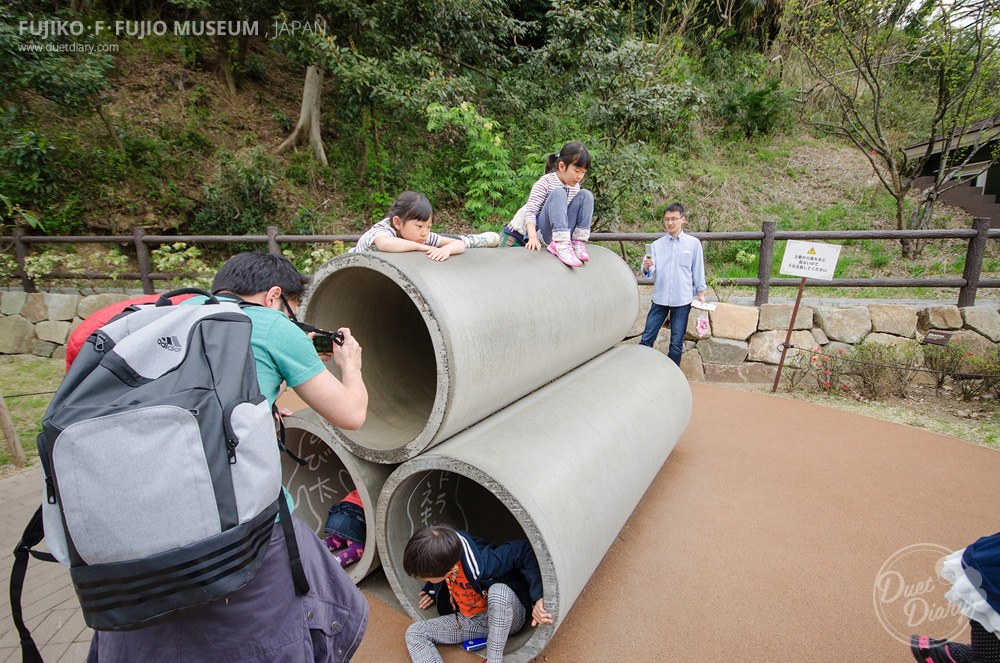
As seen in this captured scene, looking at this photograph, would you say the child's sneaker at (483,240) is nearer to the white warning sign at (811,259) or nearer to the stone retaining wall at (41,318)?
the white warning sign at (811,259)

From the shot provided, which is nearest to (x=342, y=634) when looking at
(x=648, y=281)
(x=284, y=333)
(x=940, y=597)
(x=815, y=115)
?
(x=284, y=333)

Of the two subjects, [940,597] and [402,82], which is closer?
[940,597]

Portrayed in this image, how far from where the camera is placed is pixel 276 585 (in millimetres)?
1323

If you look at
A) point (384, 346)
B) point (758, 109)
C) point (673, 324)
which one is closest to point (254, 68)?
point (673, 324)

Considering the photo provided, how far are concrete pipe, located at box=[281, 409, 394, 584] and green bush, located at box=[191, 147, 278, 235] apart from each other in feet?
29.3

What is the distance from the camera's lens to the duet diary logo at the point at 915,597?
7.46 ft

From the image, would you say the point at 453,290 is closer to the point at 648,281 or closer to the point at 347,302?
the point at 347,302

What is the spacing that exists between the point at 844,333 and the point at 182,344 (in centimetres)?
657

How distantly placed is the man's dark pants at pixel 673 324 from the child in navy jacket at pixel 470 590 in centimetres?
341

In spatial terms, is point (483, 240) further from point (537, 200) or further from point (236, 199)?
point (236, 199)

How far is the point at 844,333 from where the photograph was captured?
5836 millimetres

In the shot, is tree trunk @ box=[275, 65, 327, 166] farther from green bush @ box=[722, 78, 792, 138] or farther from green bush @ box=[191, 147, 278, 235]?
green bush @ box=[722, 78, 792, 138]

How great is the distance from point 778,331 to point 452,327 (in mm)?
5170

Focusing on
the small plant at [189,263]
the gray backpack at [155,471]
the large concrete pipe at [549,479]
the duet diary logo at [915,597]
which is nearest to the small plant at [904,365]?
the duet diary logo at [915,597]
